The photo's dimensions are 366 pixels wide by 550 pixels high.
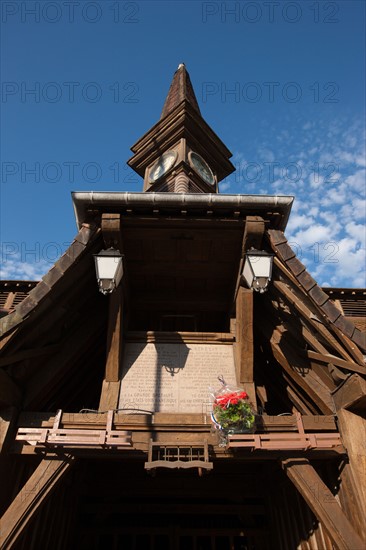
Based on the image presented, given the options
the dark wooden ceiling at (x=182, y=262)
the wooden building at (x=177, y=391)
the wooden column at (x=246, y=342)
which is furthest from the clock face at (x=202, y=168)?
the wooden column at (x=246, y=342)

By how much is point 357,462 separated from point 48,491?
156 inches

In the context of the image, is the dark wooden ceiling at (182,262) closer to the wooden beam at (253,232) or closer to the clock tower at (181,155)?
the wooden beam at (253,232)

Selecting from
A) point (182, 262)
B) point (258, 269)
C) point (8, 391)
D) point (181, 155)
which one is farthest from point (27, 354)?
point (181, 155)

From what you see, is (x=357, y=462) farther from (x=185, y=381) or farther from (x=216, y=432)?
(x=185, y=381)

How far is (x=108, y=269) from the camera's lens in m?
5.58

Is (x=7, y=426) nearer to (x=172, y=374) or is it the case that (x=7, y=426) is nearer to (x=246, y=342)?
(x=172, y=374)

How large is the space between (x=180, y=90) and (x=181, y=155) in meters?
5.07

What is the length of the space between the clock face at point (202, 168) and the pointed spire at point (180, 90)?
3189 mm

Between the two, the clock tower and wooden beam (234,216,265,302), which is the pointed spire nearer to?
the clock tower

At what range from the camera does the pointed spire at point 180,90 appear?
14.1 meters

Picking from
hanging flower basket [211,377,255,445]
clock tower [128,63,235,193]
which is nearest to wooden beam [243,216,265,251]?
hanging flower basket [211,377,255,445]

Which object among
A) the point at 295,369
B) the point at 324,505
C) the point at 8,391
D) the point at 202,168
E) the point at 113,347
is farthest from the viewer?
the point at 202,168

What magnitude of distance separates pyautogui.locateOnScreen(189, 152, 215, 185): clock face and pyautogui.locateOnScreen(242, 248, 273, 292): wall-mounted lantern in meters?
5.75

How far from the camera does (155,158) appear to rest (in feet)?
39.3
